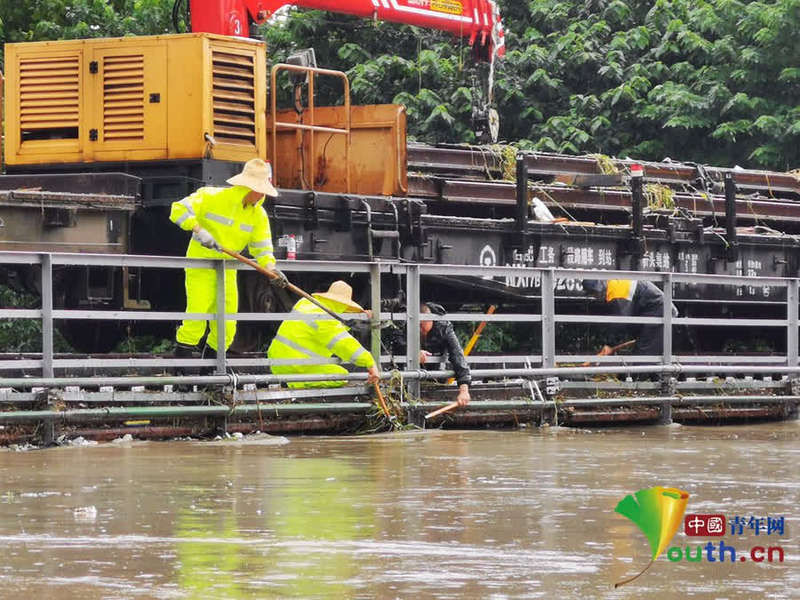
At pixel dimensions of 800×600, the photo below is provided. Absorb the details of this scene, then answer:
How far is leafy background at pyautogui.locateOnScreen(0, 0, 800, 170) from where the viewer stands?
2614 centimetres

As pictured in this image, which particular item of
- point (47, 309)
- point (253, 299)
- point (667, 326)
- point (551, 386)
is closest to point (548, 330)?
point (551, 386)

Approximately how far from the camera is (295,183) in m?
15.4

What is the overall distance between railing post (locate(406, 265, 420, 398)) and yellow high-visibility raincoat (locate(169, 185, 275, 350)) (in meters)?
1.08

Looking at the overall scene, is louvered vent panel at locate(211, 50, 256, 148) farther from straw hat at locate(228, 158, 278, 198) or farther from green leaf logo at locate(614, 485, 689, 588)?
green leaf logo at locate(614, 485, 689, 588)

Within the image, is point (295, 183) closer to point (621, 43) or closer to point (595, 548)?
point (595, 548)

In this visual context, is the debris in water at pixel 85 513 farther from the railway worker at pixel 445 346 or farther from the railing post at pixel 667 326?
the railing post at pixel 667 326

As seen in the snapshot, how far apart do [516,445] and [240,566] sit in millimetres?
5442

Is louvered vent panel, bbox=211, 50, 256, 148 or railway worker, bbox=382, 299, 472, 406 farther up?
louvered vent panel, bbox=211, 50, 256, 148

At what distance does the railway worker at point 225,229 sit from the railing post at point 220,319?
0.25 m

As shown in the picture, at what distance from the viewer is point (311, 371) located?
40.1 ft

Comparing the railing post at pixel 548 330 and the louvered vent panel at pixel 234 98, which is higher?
the louvered vent panel at pixel 234 98

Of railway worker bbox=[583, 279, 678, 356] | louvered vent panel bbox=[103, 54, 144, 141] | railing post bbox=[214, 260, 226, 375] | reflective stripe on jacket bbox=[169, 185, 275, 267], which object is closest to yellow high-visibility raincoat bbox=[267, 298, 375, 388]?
railing post bbox=[214, 260, 226, 375]

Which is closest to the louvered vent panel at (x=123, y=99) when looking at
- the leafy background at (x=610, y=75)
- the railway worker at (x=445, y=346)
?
the railway worker at (x=445, y=346)

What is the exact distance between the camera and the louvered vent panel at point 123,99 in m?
14.0
